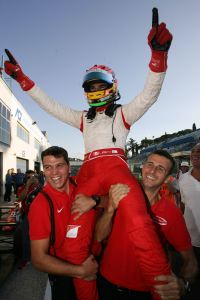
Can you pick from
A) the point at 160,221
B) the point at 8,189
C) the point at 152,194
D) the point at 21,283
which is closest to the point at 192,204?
the point at 152,194

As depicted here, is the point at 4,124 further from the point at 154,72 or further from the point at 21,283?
the point at 154,72

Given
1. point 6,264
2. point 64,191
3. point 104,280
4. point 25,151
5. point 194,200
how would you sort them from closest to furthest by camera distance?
point 104,280, point 64,191, point 194,200, point 6,264, point 25,151

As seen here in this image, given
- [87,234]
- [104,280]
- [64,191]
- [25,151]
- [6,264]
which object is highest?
[25,151]

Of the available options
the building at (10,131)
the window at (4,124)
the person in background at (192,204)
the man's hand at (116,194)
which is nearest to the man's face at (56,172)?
the man's hand at (116,194)

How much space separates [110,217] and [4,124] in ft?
59.3

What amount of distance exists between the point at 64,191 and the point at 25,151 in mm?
25820

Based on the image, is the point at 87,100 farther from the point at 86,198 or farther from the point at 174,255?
the point at 174,255

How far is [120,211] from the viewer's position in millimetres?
2145

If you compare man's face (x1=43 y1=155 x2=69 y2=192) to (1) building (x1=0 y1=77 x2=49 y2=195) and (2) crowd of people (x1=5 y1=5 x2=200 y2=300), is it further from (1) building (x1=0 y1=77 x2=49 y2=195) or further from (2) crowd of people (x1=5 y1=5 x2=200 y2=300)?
(1) building (x1=0 y1=77 x2=49 y2=195)

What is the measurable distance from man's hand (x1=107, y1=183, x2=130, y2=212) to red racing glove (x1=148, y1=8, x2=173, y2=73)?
1.04 m

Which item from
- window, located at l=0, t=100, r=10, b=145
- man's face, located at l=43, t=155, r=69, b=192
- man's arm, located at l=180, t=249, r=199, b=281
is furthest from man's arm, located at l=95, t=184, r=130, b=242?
window, located at l=0, t=100, r=10, b=145

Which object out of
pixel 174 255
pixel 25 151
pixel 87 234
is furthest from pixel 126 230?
pixel 25 151

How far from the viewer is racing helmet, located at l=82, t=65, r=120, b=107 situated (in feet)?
9.01

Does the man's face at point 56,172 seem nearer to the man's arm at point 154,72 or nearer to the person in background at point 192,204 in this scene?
the man's arm at point 154,72
